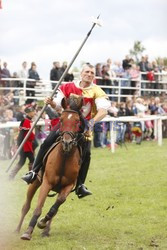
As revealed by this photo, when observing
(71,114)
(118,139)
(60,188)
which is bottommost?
(118,139)

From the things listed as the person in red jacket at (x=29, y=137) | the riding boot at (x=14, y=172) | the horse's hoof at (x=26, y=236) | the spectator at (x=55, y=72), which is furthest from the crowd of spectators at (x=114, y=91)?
the horse's hoof at (x=26, y=236)

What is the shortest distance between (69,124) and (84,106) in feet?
3.07

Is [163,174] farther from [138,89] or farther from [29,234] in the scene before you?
[138,89]

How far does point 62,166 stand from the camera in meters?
8.98

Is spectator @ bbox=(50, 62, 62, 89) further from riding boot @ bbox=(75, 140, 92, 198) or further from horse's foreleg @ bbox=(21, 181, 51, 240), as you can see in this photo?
horse's foreleg @ bbox=(21, 181, 51, 240)

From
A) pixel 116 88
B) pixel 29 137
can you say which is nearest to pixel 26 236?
pixel 29 137

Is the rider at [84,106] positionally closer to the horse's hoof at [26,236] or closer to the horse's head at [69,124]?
the horse's head at [69,124]

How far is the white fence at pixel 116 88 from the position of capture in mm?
24859

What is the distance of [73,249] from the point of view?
8539 millimetres

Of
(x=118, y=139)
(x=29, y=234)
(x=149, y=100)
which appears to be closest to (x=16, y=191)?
(x=29, y=234)

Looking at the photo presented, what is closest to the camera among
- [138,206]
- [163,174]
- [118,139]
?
[138,206]

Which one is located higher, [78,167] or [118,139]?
[78,167]

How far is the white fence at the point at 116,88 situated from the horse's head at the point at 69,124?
12706 mm

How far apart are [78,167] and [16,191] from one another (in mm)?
5263
